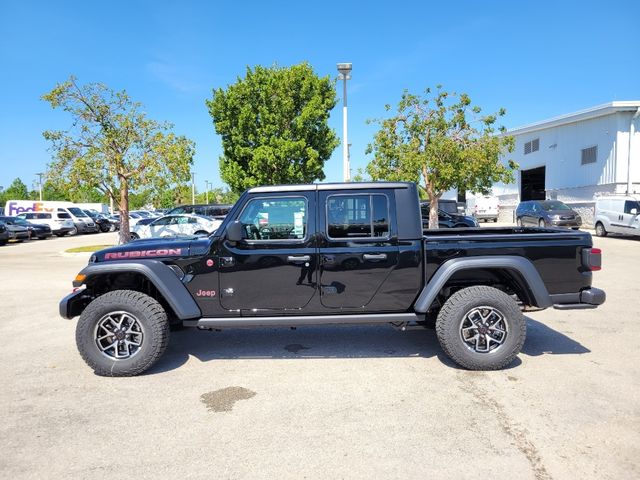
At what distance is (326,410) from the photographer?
11.7 ft

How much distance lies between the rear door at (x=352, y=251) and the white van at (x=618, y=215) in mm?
17223

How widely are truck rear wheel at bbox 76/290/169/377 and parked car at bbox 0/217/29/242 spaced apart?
2284cm

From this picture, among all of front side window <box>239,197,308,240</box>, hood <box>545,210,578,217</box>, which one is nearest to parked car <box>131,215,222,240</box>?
front side window <box>239,197,308,240</box>

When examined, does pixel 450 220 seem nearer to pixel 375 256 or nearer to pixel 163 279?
pixel 375 256

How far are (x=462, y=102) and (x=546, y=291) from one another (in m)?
16.3

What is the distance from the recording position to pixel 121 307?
167 inches

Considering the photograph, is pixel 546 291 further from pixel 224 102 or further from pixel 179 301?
pixel 224 102

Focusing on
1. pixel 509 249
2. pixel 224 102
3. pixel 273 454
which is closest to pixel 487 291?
pixel 509 249

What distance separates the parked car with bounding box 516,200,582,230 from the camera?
70.4 feet

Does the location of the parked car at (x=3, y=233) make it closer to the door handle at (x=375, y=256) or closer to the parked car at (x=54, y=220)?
the parked car at (x=54, y=220)

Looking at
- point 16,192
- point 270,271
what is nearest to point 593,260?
point 270,271

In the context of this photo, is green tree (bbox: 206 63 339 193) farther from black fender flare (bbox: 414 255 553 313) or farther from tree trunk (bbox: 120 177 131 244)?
black fender flare (bbox: 414 255 553 313)

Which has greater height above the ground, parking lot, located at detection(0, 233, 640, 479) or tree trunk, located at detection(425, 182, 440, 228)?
tree trunk, located at detection(425, 182, 440, 228)

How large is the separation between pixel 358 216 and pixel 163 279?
1.97 metres
